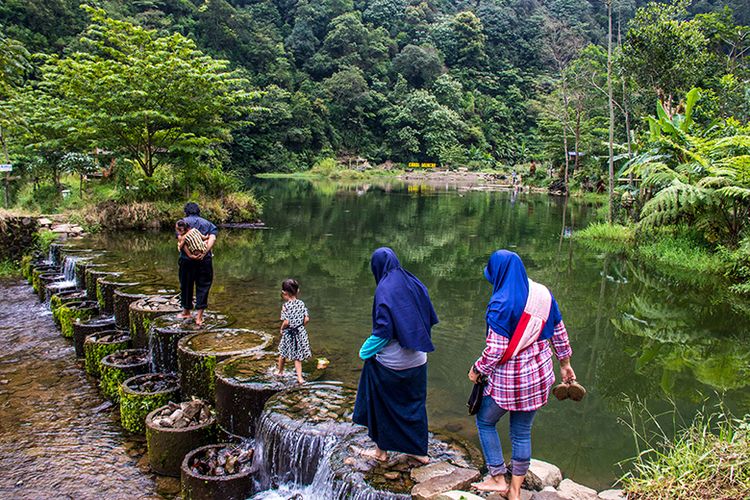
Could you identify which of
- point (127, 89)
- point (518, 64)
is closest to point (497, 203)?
point (127, 89)

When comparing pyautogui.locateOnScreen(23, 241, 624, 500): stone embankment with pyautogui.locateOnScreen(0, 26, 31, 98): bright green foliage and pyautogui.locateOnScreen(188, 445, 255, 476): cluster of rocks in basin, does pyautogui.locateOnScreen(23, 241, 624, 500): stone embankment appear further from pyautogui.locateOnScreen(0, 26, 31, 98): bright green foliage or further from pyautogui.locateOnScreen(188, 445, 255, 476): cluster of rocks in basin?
pyautogui.locateOnScreen(0, 26, 31, 98): bright green foliage

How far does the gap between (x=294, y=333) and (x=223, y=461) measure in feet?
4.13

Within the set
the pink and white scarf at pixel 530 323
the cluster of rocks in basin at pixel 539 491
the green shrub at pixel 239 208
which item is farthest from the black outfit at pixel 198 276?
the green shrub at pixel 239 208

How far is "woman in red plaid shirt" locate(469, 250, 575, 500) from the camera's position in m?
3.09

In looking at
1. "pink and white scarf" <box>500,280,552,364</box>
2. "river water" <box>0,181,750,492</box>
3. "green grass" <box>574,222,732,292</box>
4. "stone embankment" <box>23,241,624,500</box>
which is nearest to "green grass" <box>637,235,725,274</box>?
"green grass" <box>574,222,732,292</box>

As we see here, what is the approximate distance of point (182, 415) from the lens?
4895 mm

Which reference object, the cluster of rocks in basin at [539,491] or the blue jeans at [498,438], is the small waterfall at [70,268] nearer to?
the cluster of rocks in basin at [539,491]

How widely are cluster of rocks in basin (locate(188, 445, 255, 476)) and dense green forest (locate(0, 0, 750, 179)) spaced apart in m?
30.5

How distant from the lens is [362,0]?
Result: 251 feet

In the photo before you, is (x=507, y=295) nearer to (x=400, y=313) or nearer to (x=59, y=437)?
(x=400, y=313)

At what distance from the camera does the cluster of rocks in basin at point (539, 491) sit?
320cm

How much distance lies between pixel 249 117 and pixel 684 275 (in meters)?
47.4

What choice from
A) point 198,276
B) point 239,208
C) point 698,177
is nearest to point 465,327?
point 198,276

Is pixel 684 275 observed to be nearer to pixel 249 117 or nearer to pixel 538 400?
pixel 538 400
